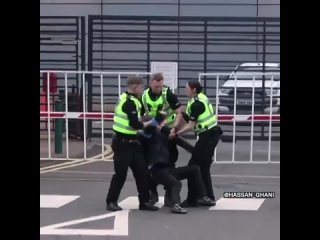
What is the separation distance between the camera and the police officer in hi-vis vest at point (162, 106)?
10.6m

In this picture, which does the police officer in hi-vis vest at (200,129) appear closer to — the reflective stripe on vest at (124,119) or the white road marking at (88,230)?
the reflective stripe on vest at (124,119)

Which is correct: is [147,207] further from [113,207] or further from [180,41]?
[180,41]

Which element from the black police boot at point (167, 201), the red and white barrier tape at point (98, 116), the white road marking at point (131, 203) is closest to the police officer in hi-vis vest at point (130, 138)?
the black police boot at point (167, 201)

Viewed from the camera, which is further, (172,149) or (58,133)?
(58,133)

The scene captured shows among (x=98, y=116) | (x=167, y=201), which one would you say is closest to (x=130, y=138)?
(x=167, y=201)

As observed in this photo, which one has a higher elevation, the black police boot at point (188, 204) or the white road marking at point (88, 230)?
the black police boot at point (188, 204)

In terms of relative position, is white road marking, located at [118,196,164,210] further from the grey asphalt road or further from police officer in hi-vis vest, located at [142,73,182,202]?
police officer in hi-vis vest, located at [142,73,182,202]

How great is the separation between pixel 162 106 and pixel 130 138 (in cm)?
89

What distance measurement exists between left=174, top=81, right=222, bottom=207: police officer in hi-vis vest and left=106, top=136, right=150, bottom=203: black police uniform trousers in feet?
1.94

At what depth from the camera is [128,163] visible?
400 inches

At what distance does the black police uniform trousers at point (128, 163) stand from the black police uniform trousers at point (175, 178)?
217mm
